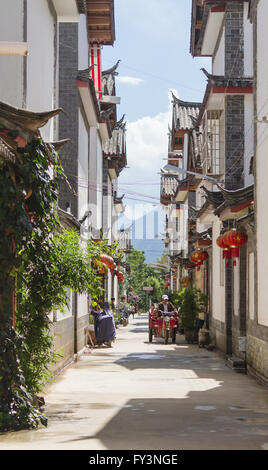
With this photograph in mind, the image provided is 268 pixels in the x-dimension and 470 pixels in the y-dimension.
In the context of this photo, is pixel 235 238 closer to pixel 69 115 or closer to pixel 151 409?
pixel 69 115

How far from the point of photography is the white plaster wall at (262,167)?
12.6 m

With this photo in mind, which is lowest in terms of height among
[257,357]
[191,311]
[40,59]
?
[257,357]

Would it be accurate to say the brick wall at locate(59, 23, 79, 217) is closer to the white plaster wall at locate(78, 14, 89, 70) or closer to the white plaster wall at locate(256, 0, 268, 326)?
the white plaster wall at locate(78, 14, 89, 70)

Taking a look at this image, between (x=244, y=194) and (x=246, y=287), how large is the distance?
2.55 meters

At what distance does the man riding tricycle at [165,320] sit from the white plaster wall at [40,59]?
11042mm

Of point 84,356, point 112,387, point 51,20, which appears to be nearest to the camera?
point 112,387

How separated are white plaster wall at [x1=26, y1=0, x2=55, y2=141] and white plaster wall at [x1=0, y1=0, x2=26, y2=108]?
0.65 m

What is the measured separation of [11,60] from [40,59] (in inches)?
83.8

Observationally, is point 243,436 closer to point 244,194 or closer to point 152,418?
point 152,418

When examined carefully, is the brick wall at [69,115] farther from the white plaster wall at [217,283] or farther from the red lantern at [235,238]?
the white plaster wall at [217,283]

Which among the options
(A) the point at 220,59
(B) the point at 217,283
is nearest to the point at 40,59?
(A) the point at 220,59

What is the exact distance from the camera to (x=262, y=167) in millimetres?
12945
